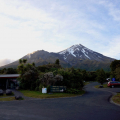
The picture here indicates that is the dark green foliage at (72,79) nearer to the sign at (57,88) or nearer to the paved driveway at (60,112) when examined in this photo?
the sign at (57,88)

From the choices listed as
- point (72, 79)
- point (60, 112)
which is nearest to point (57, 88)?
point (72, 79)

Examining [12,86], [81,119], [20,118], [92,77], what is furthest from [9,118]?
[92,77]

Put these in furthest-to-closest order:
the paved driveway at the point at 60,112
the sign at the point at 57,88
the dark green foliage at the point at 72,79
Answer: the dark green foliage at the point at 72,79 → the sign at the point at 57,88 → the paved driveway at the point at 60,112

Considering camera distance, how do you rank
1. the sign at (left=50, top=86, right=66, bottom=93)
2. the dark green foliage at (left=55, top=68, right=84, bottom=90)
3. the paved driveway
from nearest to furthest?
the paved driveway → the sign at (left=50, top=86, right=66, bottom=93) → the dark green foliage at (left=55, top=68, right=84, bottom=90)

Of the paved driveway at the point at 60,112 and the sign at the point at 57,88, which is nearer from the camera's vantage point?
the paved driveway at the point at 60,112

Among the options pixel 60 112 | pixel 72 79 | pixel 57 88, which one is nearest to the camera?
pixel 60 112

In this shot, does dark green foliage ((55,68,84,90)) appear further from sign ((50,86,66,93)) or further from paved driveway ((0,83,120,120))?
paved driveway ((0,83,120,120))

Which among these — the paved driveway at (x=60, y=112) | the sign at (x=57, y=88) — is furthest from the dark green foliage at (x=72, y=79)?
the paved driveway at (x=60, y=112)

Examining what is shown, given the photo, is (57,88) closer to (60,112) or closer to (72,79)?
(72,79)

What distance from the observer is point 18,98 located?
15.2 metres

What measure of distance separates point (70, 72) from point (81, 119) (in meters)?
15.9

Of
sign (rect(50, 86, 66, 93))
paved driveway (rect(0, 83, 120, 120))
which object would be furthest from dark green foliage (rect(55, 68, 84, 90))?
paved driveway (rect(0, 83, 120, 120))

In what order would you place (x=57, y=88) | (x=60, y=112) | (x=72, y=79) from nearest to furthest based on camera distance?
(x=60, y=112), (x=57, y=88), (x=72, y=79)

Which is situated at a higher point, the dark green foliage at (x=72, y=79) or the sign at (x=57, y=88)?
the dark green foliage at (x=72, y=79)
